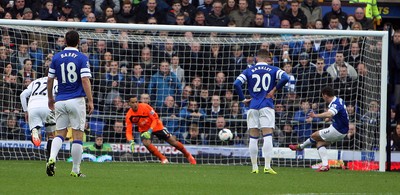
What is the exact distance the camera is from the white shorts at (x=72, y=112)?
13.0m

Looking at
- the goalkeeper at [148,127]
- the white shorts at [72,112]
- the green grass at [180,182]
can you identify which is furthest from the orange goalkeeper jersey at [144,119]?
the white shorts at [72,112]

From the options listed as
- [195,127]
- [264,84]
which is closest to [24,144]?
[195,127]

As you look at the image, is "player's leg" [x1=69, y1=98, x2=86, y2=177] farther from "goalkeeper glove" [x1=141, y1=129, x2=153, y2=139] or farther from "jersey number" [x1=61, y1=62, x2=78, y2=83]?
"goalkeeper glove" [x1=141, y1=129, x2=153, y2=139]

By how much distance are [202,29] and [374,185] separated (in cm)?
656

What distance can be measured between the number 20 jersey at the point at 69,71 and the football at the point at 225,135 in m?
6.75

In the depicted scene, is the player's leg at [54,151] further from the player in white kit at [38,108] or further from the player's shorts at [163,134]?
the player's shorts at [163,134]

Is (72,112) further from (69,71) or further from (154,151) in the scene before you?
(154,151)

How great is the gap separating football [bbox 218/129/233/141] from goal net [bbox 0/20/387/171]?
429 millimetres

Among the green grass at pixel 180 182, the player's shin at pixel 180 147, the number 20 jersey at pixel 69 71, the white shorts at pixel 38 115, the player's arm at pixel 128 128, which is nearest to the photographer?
the green grass at pixel 180 182

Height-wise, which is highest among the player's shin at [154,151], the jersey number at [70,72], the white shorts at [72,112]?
the jersey number at [70,72]

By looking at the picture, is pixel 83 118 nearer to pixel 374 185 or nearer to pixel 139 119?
pixel 374 185

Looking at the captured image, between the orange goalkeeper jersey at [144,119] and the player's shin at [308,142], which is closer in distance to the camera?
the player's shin at [308,142]

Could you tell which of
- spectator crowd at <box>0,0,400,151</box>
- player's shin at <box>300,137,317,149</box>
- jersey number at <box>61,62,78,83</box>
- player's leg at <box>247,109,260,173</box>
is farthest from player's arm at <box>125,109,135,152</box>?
jersey number at <box>61,62,78,83</box>

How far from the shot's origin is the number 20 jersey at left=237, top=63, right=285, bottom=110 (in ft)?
51.9
